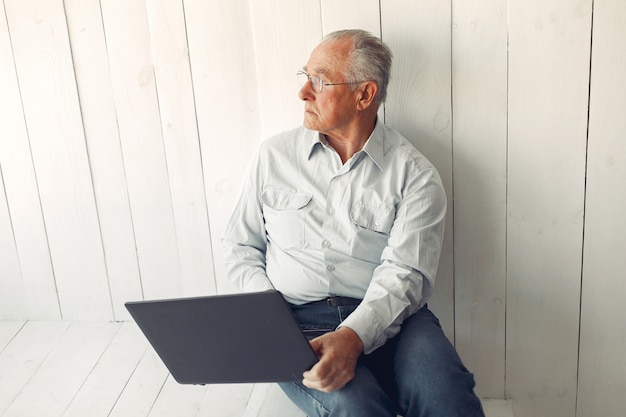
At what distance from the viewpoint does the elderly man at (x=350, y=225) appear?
5.07 ft

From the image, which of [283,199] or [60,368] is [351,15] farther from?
[60,368]

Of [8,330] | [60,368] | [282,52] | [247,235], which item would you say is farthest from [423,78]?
[8,330]

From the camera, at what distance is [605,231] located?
1763 mm

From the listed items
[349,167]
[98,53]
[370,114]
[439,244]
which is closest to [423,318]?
[439,244]

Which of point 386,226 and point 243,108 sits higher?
point 243,108

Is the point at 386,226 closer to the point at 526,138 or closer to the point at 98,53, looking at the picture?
the point at 526,138

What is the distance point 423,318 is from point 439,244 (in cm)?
18

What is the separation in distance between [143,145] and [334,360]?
0.95 meters

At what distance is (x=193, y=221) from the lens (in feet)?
6.67

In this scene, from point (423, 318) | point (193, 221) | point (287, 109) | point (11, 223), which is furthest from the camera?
point (11, 223)

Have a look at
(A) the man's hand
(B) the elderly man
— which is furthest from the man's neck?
(A) the man's hand

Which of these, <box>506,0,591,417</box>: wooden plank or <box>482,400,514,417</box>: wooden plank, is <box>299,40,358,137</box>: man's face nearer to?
<box>506,0,591,417</box>: wooden plank

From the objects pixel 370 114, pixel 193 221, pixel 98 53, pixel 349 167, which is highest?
pixel 98 53

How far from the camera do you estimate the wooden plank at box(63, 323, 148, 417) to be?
6.03 feet
